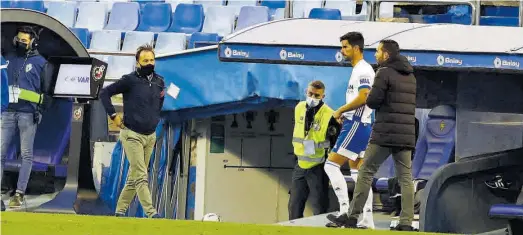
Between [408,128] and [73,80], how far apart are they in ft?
15.5

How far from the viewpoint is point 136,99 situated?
38.7 feet

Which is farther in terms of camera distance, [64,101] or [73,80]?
[64,101]

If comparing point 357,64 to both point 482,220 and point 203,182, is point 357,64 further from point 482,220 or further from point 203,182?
point 203,182

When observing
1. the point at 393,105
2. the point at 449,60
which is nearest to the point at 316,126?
the point at 449,60

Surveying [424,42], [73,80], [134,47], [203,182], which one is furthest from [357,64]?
[134,47]

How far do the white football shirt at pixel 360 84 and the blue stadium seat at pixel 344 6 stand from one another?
1016cm

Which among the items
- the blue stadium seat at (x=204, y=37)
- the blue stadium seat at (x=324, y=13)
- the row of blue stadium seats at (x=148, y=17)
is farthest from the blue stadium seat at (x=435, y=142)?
the row of blue stadium seats at (x=148, y=17)

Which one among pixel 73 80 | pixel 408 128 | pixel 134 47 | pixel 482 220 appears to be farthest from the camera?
pixel 134 47

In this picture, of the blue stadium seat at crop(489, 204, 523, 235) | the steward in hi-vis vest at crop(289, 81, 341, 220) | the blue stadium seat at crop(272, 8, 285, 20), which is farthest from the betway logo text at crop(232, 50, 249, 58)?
the blue stadium seat at crop(272, 8, 285, 20)

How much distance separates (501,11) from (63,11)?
333 inches

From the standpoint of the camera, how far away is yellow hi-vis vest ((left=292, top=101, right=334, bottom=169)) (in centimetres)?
1242

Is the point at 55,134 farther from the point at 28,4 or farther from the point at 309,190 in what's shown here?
the point at 28,4

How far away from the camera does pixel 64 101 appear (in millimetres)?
15391

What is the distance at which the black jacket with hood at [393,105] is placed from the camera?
Answer: 1009 cm
